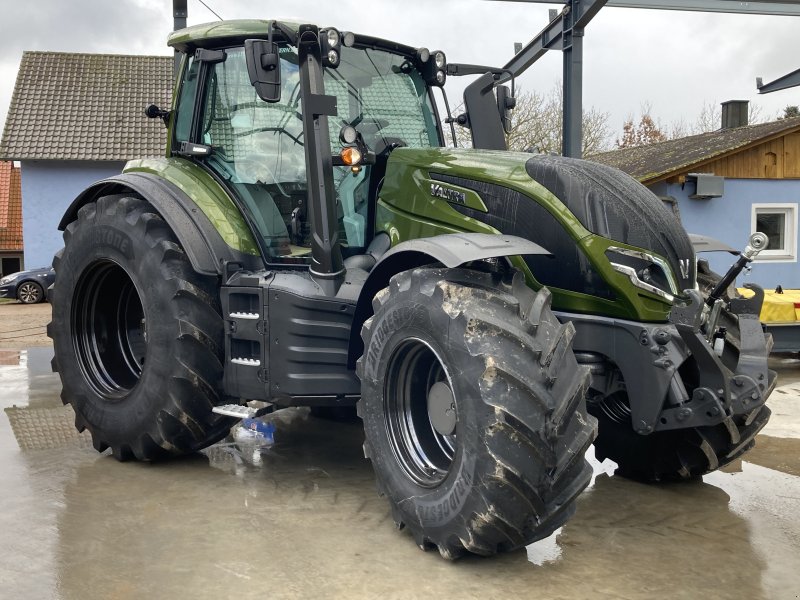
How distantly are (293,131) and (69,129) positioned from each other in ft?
73.6

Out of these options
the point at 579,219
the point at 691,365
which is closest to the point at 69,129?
the point at 579,219

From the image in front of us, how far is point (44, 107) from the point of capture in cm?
2598

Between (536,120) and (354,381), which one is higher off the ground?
(536,120)

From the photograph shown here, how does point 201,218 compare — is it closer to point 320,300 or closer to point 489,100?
point 320,300

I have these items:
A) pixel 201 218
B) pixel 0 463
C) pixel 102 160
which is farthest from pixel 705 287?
pixel 102 160

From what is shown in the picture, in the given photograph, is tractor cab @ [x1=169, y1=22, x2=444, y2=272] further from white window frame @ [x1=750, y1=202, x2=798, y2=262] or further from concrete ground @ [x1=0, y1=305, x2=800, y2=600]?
white window frame @ [x1=750, y1=202, x2=798, y2=262]

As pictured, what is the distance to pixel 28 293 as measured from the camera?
2284 cm

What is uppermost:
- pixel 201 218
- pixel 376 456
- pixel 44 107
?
pixel 44 107

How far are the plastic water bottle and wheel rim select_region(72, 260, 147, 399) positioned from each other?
84 cm

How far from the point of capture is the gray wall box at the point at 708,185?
1519cm

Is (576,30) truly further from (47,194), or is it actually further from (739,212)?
(47,194)

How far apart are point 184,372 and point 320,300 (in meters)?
0.92

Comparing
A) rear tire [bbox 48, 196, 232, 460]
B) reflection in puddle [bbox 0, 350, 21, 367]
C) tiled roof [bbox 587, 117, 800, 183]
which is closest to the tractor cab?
rear tire [bbox 48, 196, 232, 460]

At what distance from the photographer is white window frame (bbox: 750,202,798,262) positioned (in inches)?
625
